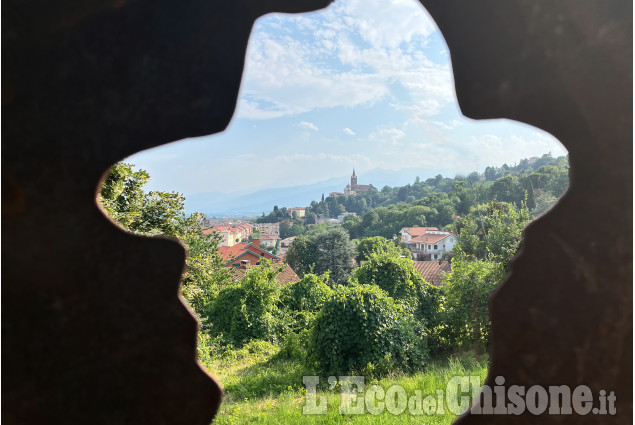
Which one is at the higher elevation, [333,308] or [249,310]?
[333,308]

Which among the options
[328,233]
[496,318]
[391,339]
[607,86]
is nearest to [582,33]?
[607,86]

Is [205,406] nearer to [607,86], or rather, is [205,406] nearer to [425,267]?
[607,86]

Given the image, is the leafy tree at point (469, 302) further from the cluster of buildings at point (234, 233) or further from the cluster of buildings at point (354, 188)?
the cluster of buildings at point (354, 188)

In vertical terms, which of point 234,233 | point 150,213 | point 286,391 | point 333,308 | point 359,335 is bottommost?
point 234,233

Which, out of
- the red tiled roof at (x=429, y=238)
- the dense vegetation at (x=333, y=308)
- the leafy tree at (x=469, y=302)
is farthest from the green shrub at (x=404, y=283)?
the red tiled roof at (x=429, y=238)

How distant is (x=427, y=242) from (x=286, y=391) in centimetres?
2302

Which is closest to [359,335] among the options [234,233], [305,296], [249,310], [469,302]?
[469,302]

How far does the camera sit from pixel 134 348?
22.8 inches

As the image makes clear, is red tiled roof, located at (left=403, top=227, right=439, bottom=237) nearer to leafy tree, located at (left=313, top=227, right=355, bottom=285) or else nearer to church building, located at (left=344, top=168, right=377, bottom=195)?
leafy tree, located at (left=313, top=227, right=355, bottom=285)

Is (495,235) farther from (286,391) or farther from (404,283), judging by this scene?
(286,391)

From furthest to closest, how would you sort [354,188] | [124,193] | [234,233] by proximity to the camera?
1. [354,188]
2. [234,233]
3. [124,193]

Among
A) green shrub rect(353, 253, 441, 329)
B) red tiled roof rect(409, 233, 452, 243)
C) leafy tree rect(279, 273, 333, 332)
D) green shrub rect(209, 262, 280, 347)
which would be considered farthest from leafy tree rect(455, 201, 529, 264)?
red tiled roof rect(409, 233, 452, 243)

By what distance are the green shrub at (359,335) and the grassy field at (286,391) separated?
29 cm

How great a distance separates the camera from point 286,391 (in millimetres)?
4457
